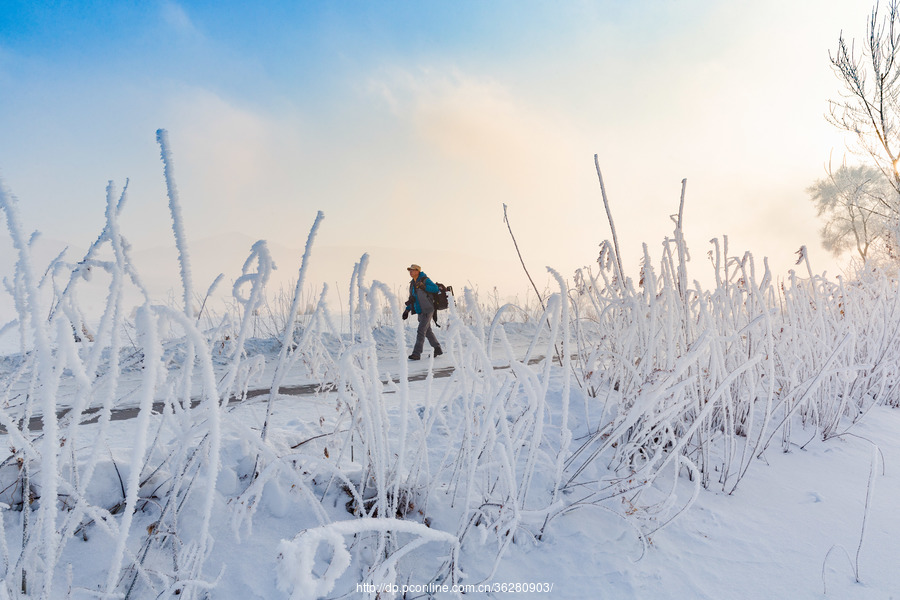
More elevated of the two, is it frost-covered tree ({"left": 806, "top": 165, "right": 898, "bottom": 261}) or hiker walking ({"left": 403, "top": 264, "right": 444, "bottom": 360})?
frost-covered tree ({"left": 806, "top": 165, "right": 898, "bottom": 261})

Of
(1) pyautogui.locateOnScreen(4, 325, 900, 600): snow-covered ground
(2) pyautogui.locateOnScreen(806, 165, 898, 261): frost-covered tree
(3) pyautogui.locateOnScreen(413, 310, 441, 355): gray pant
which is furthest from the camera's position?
(2) pyautogui.locateOnScreen(806, 165, 898, 261): frost-covered tree

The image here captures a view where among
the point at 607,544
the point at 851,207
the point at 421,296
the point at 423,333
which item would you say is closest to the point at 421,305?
the point at 421,296

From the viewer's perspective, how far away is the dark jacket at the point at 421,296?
7.64 meters

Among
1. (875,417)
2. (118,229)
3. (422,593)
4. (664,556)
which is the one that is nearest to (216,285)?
(118,229)

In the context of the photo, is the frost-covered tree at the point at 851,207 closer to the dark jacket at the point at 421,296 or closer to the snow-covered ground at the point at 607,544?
the dark jacket at the point at 421,296

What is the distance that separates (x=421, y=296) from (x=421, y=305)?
0.15 m

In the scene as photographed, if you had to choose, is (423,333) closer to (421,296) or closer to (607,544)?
(421,296)

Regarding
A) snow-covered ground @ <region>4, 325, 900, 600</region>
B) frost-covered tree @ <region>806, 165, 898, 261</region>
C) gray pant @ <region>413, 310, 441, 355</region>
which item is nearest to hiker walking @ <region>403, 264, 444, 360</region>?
gray pant @ <region>413, 310, 441, 355</region>

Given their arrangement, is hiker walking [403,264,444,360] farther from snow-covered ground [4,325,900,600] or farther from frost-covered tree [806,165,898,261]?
frost-covered tree [806,165,898,261]

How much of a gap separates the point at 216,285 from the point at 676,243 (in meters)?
2.18

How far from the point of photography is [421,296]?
25.6ft

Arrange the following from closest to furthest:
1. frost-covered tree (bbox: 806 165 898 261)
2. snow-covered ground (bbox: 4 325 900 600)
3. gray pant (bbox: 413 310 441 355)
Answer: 1. snow-covered ground (bbox: 4 325 900 600)
2. gray pant (bbox: 413 310 441 355)
3. frost-covered tree (bbox: 806 165 898 261)

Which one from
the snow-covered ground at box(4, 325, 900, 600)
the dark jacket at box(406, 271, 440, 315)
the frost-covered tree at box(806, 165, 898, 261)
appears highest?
the frost-covered tree at box(806, 165, 898, 261)

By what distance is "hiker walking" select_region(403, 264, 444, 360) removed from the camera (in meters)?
7.64
